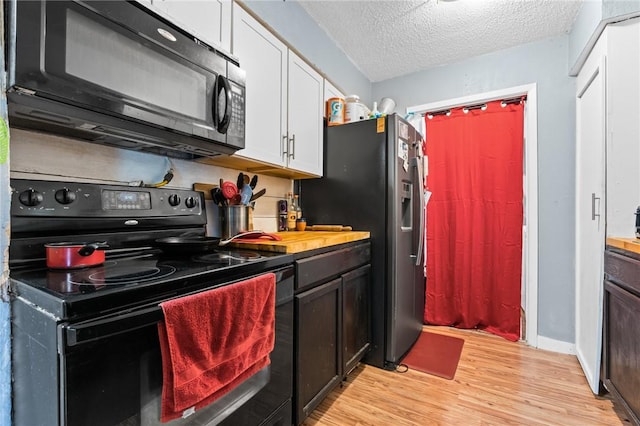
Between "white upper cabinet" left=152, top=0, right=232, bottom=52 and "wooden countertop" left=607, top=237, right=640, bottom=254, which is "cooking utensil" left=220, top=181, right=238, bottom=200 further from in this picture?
"wooden countertop" left=607, top=237, right=640, bottom=254

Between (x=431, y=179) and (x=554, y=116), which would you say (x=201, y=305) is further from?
(x=554, y=116)

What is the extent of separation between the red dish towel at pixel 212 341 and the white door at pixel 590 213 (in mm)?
1953

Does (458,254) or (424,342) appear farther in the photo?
(458,254)

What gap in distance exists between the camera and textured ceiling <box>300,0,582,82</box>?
2.09 m

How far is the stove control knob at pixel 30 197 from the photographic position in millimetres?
911

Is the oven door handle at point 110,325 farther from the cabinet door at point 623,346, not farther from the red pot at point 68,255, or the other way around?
the cabinet door at point 623,346

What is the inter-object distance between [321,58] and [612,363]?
8.76 feet

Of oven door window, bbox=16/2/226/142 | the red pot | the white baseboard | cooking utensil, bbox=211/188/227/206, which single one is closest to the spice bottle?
cooking utensil, bbox=211/188/227/206

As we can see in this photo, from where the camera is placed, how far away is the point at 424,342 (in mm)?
2441

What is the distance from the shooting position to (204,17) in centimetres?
127

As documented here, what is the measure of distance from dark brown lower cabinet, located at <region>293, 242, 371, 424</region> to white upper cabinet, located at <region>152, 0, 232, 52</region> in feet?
3.42

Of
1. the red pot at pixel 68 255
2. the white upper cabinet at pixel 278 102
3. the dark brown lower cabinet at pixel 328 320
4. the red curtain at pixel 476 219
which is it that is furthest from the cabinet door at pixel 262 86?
the red curtain at pixel 476 219

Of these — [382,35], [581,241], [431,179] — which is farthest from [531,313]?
[382,35]

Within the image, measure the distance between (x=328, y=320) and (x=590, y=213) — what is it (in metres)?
1.87
